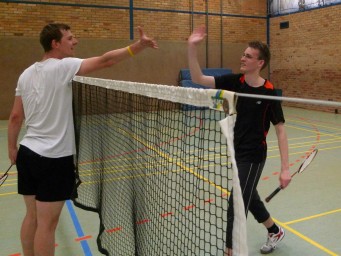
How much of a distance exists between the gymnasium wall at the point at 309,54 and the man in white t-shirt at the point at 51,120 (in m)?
12.2

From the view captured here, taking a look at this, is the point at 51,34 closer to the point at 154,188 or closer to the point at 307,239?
the point at 154,188

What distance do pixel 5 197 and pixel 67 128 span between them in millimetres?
2997

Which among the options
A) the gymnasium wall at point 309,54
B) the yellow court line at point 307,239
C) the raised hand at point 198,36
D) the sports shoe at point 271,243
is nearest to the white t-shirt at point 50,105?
the raised hand at point 198,36

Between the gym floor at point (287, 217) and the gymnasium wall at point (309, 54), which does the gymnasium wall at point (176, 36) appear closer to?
the gymnasium wall at point (309, 54)

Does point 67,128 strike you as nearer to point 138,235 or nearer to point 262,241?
point 138,235

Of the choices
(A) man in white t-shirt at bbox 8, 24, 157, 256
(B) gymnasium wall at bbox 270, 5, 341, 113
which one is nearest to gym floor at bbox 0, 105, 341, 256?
(A) man in white t-shirt at bbox 8, 24, 157, 256

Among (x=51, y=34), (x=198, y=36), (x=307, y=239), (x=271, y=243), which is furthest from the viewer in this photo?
(x=307, y=239)

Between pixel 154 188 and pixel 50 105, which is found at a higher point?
pixel 50 105

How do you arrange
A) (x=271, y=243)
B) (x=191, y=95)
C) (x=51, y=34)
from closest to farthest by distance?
1. (x=191, y=95)
2. (x=51, y=34)
3. (x=271, y=243)

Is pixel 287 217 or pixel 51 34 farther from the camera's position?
pixel 287 217

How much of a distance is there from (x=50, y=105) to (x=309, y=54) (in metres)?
13.3

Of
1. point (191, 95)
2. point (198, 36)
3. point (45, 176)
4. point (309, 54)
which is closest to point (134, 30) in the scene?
point (309, 54)

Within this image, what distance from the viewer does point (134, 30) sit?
13.3 metres

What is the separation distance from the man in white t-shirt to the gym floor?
1135mm
